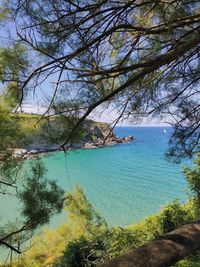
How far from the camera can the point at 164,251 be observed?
157 centimetres

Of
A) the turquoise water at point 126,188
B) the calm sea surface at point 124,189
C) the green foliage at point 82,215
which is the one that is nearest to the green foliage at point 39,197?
the green foliage at point 82,215

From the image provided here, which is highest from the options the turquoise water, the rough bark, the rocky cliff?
the rocky cliff

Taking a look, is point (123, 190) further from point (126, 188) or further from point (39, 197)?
point (39, 197)

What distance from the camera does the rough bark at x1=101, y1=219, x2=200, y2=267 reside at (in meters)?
1.43

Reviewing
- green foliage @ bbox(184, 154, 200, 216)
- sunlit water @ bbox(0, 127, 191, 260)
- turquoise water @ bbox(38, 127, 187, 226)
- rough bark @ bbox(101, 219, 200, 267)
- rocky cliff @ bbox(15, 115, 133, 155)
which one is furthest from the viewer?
turquoise water @ bbox(38, 127, 187, 226)

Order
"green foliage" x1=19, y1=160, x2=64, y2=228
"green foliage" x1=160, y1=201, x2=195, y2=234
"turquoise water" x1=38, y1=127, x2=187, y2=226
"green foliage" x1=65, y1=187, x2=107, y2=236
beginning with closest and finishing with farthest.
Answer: "green foliage" x1=19, y1=160, x2=64, y2=228 → "green foliage" x1=160, y1=201, x2=195, y2=234 → "green foliage" x1=65, y1=187, x2=107, y2=236 → "turquoise water" x1=38, y1=127, x2=187, y2=226

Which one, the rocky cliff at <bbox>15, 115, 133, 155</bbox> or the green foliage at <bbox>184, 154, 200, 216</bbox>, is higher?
the rocky cliff at <bbox>15, 115, 133, 155</bbox>

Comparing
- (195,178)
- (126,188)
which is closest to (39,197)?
(195,178)

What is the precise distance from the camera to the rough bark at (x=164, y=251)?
56.1 inches

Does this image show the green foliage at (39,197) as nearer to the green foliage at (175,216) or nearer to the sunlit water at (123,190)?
the green foliage at (175,216)

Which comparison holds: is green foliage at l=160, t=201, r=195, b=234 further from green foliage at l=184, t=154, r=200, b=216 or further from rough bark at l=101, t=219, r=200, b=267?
rough bark at l=101, t=219, r=200, b=267

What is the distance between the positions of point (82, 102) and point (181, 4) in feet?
2.98

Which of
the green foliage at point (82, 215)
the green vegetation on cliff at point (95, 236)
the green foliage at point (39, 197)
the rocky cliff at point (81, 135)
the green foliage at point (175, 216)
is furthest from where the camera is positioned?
the green foliage at point (82, 215)

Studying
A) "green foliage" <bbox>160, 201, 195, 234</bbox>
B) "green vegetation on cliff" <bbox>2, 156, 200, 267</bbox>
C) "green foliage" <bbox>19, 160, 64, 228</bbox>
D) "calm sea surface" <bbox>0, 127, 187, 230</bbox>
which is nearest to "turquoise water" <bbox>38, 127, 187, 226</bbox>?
"calm sea surface" <bbox>0, 127, 187, 230</bbox>
